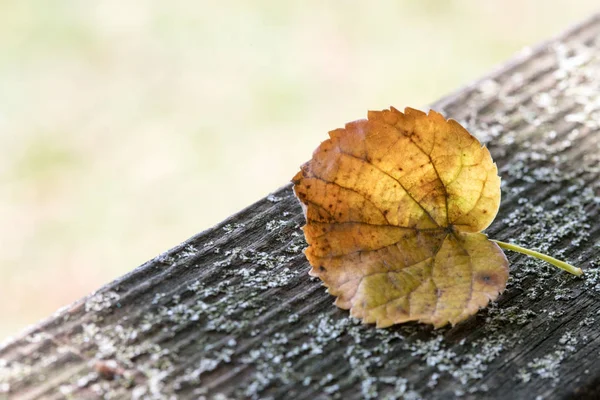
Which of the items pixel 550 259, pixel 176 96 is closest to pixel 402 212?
pixel 550 259

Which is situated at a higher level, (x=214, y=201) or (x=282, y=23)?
(x=282, y=23)

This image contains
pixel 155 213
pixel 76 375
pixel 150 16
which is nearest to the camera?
pixel 76 375

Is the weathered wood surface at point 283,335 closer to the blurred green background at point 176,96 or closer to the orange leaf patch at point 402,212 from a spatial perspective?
the orange leaf patch at point 402,212

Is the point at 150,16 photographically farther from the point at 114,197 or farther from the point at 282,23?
the point at 114,197

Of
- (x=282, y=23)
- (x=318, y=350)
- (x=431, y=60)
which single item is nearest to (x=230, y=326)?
(x=318, y=350)

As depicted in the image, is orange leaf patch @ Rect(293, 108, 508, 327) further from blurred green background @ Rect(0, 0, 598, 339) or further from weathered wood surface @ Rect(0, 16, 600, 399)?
blurred green background @ Rect(0, 0, 598, 339)

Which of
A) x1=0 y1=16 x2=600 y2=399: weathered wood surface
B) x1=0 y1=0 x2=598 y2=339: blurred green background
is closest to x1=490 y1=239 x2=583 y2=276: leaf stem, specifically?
x1=0 y1=16 x2=600 y2=399: weathered wood surface

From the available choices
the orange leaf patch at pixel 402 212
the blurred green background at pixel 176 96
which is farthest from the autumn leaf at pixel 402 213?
the blurred green background at pixel 176 96
